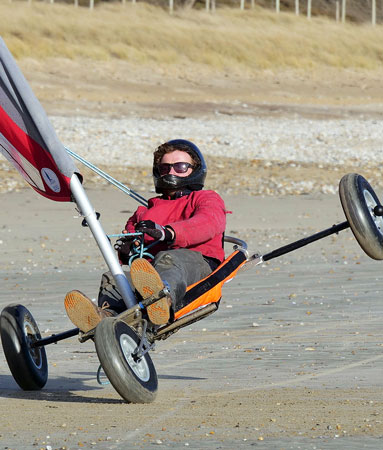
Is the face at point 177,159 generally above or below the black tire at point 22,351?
above

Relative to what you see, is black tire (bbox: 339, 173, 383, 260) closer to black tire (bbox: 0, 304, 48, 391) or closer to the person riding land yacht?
the person riding land yacht

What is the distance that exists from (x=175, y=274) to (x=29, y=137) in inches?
43.3

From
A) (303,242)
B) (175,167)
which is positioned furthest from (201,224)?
(303,242)

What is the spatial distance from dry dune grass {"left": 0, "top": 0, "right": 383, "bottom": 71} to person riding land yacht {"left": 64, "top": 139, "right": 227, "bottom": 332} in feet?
126

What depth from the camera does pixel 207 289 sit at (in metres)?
7.13

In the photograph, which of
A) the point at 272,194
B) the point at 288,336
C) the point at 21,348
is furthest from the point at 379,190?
the point at 21,348

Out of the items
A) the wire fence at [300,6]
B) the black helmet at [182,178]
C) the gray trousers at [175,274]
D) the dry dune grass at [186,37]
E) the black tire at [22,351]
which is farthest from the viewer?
the wire fence at [300,6]

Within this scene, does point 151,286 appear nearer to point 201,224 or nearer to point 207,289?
point 207,289

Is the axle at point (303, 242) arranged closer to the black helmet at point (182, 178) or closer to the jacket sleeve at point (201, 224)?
the jacket sleeve at point (201, 224)

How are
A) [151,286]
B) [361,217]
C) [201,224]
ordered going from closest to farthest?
[151,286] → [201,224] → [361,217]

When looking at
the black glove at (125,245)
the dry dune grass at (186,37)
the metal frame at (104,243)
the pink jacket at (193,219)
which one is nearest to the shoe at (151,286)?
the metal frame at (104,243)

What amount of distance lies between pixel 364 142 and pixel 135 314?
21.0 meters

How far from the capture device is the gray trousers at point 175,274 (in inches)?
273

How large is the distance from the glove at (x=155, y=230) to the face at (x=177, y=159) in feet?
2.16
